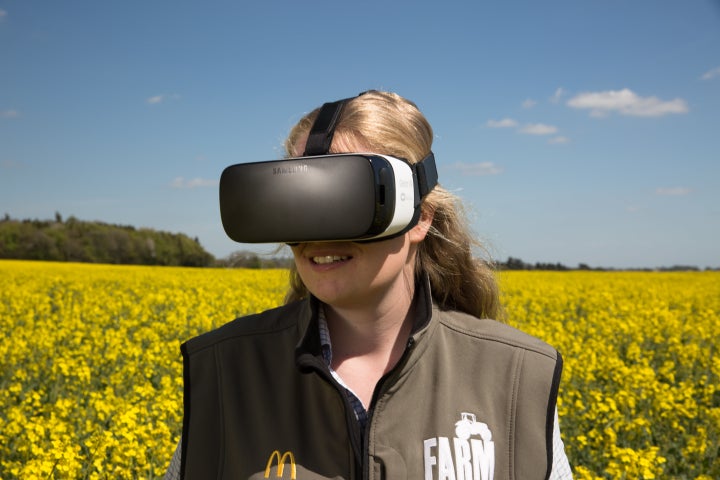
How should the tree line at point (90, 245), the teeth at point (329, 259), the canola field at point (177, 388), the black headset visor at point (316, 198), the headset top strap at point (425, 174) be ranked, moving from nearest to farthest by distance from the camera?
the black headset visor at point (316, 198) → the teeth at point (329, 259) → the headset top strap at point (425, 174) → the canola field at point (177, 388) → the tree line at point (90, 245)

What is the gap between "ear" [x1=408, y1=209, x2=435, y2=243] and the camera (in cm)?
152

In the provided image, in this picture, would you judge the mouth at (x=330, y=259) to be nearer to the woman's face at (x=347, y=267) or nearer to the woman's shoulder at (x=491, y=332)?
the woman's face at (x=347, y=267)

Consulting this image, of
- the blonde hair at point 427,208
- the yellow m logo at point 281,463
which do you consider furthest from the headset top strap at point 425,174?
the yellow m logo at point 281,463

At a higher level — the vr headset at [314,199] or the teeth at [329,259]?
the vr headset at [314,199]

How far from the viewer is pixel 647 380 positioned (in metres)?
5.09

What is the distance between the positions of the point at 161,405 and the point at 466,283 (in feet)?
8.55

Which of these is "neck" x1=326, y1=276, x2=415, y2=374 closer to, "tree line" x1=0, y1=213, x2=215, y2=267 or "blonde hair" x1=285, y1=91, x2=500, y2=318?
"blonde hair" x1=285, y1=91, x2=500, y2=318

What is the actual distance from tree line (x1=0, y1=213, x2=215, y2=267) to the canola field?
2468 cm

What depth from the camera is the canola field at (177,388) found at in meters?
3.17

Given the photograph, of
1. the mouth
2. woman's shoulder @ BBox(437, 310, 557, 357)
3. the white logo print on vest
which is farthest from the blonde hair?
the white logo print on vest

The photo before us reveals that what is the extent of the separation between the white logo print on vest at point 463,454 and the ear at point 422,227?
15.3 inches

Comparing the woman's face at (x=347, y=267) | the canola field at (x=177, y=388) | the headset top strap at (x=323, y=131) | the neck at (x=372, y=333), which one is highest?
the headset top strap at (x=323, y=131)

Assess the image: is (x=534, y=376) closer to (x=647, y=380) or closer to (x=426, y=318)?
(x=426, y=318)

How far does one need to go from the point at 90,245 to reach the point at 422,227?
37.6 m
